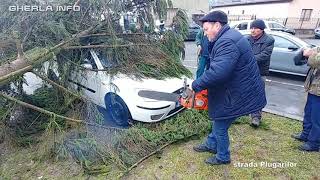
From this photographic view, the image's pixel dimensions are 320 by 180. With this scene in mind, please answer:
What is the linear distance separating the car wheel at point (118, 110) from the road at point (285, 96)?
9.18 feet

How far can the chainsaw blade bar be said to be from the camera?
11.9 feet

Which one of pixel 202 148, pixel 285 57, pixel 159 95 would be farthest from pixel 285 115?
pixel 285 57

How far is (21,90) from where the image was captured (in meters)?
4.45

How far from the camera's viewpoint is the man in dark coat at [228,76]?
2.79m

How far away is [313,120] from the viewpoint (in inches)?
142

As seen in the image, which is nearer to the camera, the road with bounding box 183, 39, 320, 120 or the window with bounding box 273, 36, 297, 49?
the road with bounding box 183, 39, 320, 120

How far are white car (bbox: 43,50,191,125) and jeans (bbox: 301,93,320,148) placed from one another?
189 cm

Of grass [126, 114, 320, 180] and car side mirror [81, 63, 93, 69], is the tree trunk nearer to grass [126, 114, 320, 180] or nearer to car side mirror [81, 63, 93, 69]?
car side mirror [81, 63, 93, 69]

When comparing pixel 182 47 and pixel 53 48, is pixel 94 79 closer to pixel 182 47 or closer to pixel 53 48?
pixel 53 48

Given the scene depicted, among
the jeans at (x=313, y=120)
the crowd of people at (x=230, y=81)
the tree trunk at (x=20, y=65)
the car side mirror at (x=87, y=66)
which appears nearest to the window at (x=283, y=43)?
the jeans at (x=313, y=120)

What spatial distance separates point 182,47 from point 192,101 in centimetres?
228

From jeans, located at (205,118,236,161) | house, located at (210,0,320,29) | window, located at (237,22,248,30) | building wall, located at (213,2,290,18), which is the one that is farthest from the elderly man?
building wall, located at (213,2,290,18)

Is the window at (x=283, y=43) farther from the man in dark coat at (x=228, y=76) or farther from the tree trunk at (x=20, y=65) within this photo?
the tree trunk at (x=20, y=65)

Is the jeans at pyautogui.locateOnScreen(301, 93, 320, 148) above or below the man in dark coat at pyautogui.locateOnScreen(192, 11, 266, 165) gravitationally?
below
